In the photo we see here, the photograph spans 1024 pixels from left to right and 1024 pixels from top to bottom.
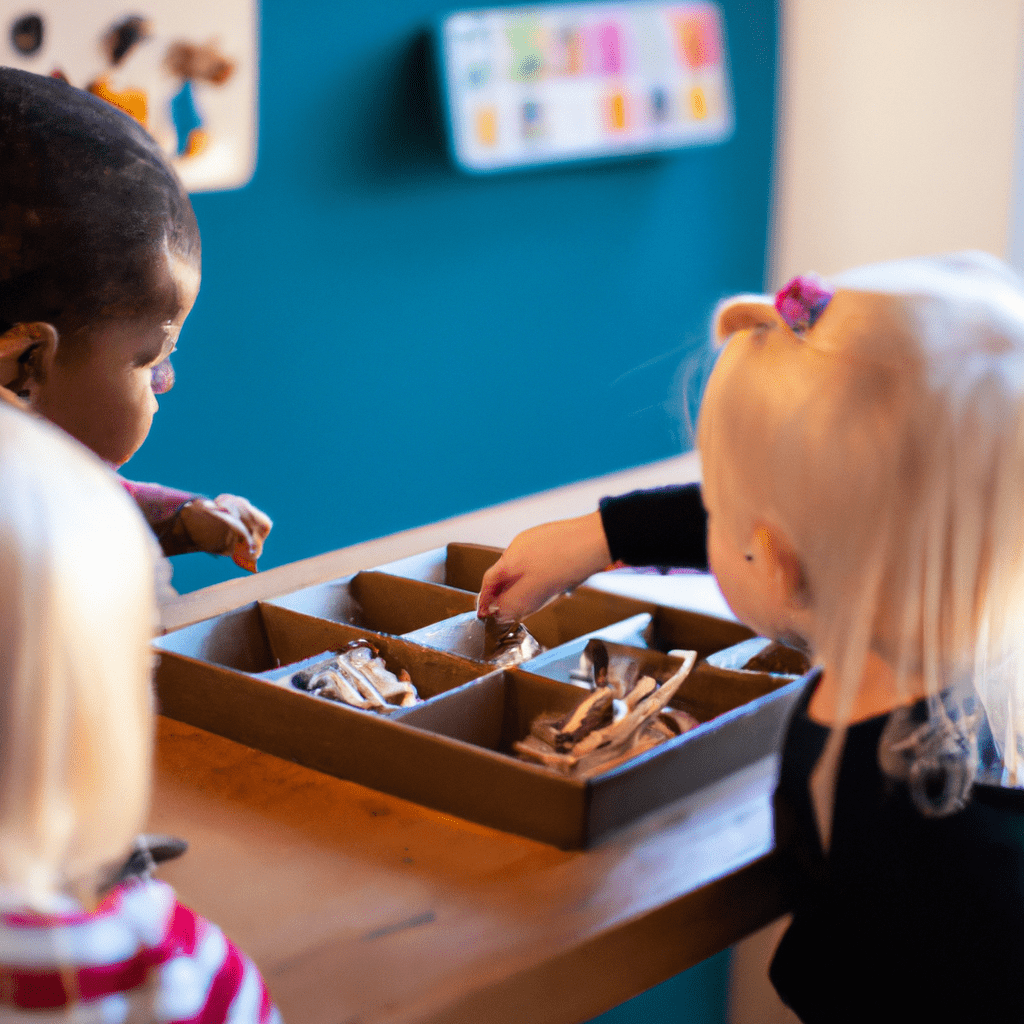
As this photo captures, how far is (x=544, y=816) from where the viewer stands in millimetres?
860

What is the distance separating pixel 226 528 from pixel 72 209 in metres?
0.46

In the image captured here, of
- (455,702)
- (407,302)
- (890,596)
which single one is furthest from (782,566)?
(407,302)

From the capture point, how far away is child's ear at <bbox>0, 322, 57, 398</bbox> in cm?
87

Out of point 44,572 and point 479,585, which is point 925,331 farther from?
point 479,585

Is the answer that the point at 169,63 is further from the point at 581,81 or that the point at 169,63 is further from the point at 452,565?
the point at 452,565

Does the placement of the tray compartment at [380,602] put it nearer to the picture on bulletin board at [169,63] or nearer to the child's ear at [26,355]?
the child's ear at [26,355]

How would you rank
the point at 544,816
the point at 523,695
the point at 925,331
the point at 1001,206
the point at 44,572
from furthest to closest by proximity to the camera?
the point at 1001,206, the point at 523,695, the point at 544,816, the point at 925,331, the point at 44,572

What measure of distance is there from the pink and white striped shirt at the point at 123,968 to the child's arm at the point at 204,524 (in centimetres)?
67

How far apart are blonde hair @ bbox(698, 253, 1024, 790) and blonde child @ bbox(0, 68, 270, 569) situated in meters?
0.43

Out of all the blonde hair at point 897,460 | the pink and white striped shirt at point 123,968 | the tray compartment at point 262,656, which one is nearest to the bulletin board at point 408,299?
the tray compartment at point 262,656

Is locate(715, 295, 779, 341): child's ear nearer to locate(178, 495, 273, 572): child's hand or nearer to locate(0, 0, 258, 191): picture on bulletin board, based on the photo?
locate(178, 495, 273, 572): child's hand

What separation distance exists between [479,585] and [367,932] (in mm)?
595

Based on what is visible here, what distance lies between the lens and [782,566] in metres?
0.78

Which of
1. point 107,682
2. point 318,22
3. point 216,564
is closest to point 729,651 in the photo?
point 107,682
